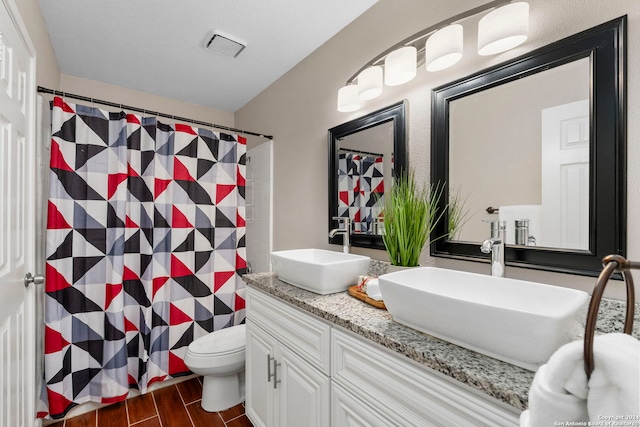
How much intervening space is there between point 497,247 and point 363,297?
1.67ft

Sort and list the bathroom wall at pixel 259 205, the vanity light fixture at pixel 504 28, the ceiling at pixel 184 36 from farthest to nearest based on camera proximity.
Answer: the bathroom wall at pixel 259 205, the ceiling at pixel 184 36, the vanity light fixture at pixel 504 28

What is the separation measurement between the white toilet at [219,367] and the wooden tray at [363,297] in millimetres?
962

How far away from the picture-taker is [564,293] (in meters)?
0.79

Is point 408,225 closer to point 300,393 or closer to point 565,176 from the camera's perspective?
point 565,176

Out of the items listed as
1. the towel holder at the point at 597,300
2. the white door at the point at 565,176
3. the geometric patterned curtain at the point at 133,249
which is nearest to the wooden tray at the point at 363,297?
the white door at the point at 565,176

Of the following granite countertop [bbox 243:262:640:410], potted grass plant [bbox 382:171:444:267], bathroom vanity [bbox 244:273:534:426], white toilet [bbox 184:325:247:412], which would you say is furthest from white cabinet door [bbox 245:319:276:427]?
potted grass plant [bbox 382:171:444:267]

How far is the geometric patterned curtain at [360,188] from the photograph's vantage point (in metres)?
1.61

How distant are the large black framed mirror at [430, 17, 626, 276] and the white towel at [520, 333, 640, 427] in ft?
2.23

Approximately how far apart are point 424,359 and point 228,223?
1.88 m

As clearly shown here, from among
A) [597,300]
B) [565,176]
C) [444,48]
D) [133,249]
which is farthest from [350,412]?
[133,249]

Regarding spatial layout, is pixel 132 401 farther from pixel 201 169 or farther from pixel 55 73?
pixel 55 73

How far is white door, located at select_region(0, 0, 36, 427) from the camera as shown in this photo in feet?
3.34

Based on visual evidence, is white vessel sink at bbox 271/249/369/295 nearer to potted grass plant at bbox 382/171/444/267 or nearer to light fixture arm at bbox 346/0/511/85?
potted grass plant at bbox 382/171/444/267

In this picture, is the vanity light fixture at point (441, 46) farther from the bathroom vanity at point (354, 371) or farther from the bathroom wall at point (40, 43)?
the bathroom wall at point (40, 43)
